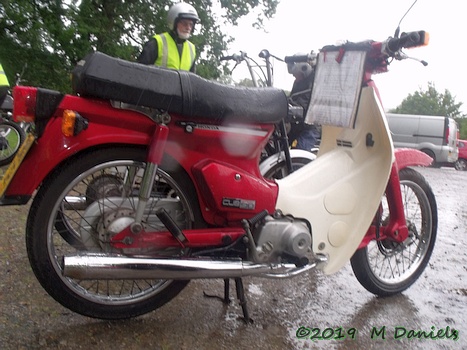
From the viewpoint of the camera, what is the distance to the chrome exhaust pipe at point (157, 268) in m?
2.32

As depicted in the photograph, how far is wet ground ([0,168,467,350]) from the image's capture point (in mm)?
2594

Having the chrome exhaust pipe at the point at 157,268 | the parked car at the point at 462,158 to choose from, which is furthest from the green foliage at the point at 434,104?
the chrome exhaust pipe at the point at 157,268

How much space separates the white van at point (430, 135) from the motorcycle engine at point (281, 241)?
53.8ft

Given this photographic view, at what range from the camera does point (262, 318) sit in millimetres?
2986

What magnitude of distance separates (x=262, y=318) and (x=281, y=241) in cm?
49

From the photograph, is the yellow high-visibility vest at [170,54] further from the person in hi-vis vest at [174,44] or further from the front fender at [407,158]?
the front fender at [407,158]

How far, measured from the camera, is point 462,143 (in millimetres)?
20984

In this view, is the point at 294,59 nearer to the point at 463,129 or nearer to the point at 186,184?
the point at 186,184

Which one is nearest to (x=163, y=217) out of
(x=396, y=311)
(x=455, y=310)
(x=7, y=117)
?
(x=396, y=311)

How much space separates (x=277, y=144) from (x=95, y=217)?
6.08ft

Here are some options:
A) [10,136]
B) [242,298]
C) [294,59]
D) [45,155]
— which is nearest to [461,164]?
[10,136]

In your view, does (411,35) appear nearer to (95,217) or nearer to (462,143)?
(95,217)

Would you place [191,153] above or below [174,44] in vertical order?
below

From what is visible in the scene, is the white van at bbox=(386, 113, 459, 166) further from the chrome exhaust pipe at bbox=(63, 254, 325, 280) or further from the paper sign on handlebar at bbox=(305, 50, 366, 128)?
the chrome exhaust pipe at bbox=(63, 254, 325, 280)
